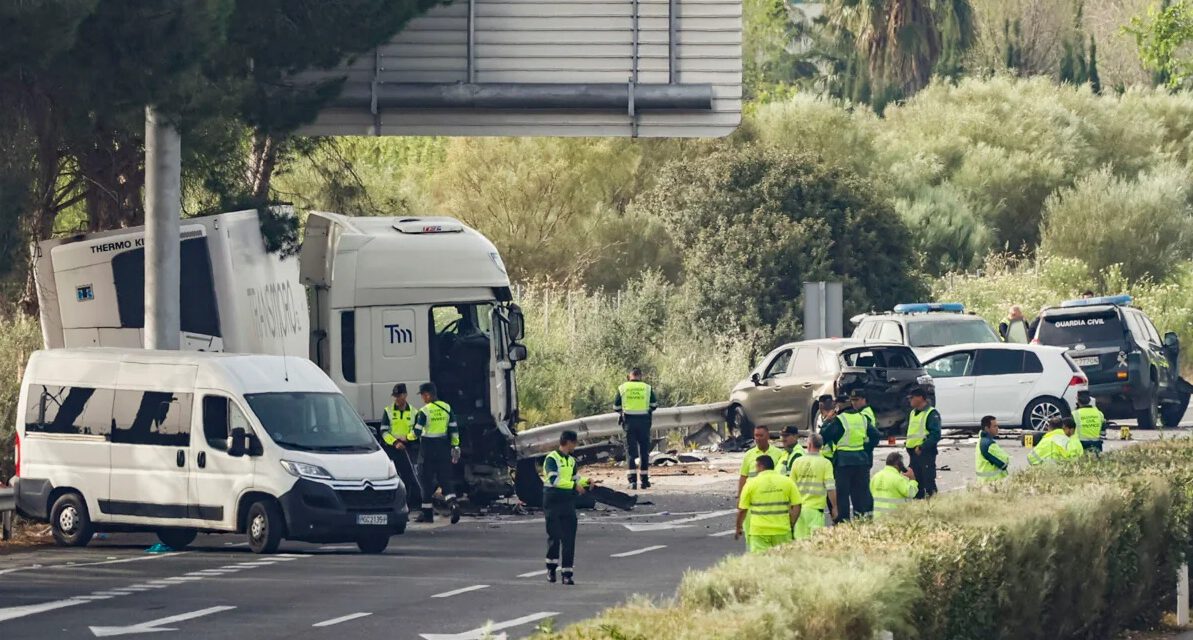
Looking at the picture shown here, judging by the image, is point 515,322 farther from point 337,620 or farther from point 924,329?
point 924,329

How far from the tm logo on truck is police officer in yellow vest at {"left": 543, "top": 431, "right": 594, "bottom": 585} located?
723 centimetres

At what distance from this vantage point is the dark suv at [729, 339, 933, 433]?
1128 inches

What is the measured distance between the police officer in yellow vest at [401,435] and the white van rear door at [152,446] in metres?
3.29

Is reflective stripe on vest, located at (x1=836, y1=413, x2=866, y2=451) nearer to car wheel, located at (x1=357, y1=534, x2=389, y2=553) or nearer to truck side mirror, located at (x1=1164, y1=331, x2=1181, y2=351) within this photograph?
car wheel, located at (x1=357, y1=534, x2=389, y2=553)

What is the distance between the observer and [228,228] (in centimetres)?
2220

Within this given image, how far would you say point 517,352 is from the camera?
953 inches

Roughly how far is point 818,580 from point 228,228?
14.0m

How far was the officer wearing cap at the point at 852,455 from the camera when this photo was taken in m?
19.9

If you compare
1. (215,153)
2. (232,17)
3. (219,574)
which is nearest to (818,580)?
(219,574)

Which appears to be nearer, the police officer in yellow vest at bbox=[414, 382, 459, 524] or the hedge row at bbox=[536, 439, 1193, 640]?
the hedge row at bbox=[536, 439, 1193, 640]

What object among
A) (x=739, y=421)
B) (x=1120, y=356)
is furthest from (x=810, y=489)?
(x=1120, y=356)

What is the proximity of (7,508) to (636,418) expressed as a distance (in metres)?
8.51

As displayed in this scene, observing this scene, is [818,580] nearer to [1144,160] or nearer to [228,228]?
[228,228]

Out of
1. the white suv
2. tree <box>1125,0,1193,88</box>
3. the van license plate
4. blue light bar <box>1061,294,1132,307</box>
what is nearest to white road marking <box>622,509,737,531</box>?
the van license plate
